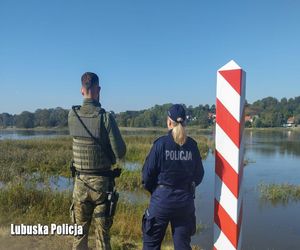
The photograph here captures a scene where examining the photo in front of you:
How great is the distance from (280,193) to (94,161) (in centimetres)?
1098

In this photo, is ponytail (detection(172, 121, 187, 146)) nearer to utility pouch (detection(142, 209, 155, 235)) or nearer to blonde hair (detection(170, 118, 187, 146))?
blonde hair (detection(170, 118, 187, 146))

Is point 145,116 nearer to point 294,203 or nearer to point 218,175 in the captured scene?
point 294,203

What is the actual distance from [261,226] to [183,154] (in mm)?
7335

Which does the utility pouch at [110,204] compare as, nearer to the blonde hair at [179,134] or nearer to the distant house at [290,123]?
the blonde hair at [179,134]

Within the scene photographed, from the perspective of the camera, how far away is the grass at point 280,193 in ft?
41.6

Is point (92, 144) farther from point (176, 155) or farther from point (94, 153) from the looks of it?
point (176, 155)

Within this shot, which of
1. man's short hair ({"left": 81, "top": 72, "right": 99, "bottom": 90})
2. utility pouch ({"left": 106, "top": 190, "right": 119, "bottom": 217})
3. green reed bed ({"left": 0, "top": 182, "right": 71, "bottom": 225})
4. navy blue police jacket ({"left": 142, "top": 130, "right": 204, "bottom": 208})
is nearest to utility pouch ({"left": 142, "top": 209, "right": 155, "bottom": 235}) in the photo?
navy blue police jacket ({"left": 142, "top": 130, "right": 204, "bottom": 208})

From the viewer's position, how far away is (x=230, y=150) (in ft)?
9.64

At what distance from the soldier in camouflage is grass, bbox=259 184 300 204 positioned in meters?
10.2

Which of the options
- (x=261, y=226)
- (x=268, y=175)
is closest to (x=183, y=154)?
(x=261, y=226)

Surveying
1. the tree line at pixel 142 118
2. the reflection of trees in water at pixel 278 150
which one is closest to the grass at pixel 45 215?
the reflection of trees in water at pixel 278 150

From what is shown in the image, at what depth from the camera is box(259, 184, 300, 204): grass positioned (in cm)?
1268

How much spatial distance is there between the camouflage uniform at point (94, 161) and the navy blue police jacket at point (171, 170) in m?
0.59

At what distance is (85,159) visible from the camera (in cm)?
364
